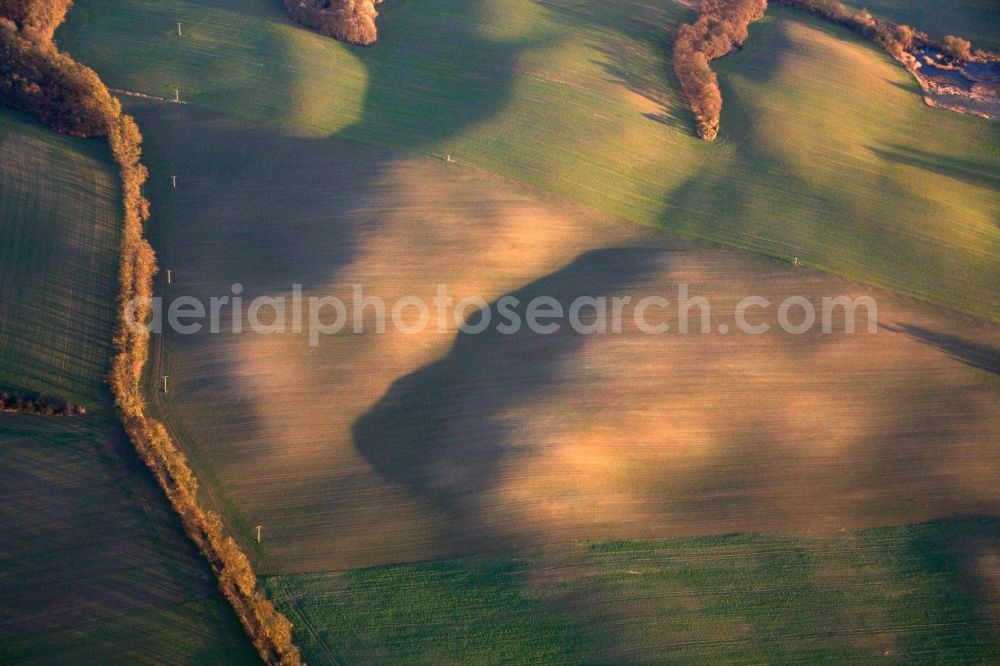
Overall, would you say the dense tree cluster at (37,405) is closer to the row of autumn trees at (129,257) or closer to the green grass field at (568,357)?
the row of autumn trees at (129,257)

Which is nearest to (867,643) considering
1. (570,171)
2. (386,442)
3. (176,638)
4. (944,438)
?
(944,438)

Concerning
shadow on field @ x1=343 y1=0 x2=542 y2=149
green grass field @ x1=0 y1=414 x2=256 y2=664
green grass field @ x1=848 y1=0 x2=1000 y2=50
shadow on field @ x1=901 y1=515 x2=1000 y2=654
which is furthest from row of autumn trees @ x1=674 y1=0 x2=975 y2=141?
green grass field @ x1=0 y1=414 x2=256 y2=664

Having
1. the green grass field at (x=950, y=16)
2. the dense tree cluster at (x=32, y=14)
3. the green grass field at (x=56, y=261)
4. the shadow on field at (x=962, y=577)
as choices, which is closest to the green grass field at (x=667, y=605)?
the shadow on field at (x=962, y=577)

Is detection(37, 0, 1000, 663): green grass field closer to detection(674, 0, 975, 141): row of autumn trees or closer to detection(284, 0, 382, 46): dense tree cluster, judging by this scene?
detection(674, 0, 975, 141): row of autumn trees

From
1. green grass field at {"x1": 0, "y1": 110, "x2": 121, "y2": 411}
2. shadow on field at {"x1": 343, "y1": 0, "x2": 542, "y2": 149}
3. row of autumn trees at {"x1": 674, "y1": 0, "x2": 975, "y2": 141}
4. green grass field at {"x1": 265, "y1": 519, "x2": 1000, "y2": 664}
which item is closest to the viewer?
green grass field at {"x1": 265, "y1": 519, "x2": 1000, "y2": 664}

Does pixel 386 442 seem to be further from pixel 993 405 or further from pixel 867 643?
pixel 993 405
